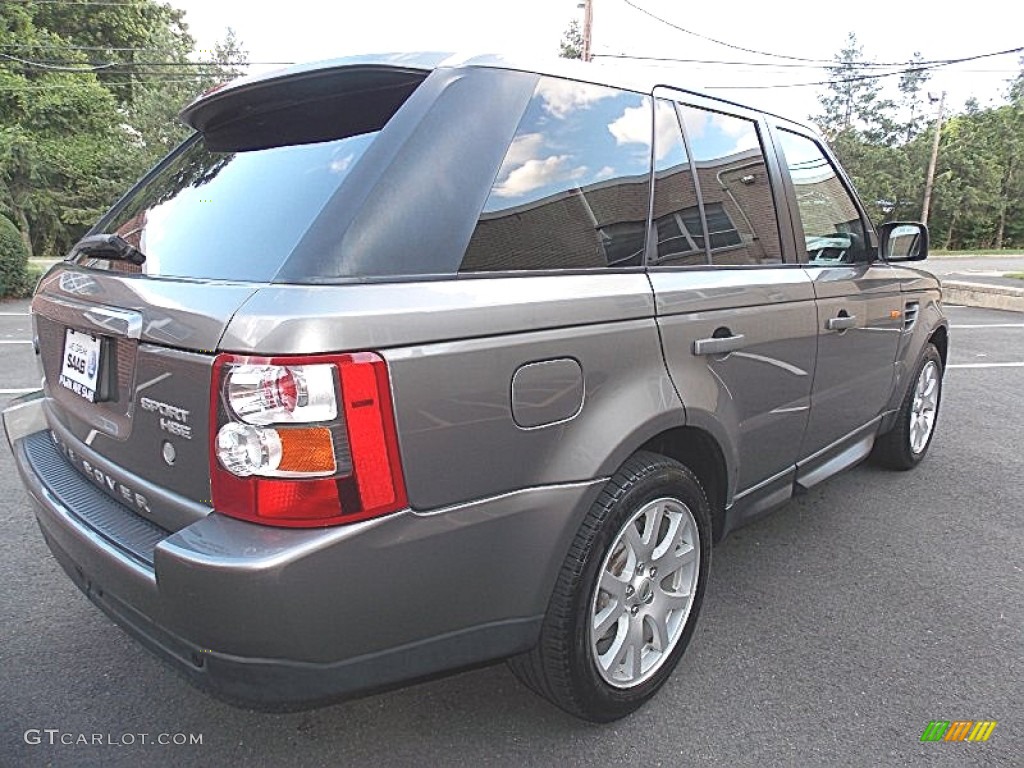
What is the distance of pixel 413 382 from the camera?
1.43 metres

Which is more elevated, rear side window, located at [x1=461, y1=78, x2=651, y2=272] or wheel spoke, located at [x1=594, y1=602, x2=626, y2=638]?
rear side window, located at [x1=461, y1=78, x2=651, y2=272]

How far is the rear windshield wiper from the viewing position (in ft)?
6.19

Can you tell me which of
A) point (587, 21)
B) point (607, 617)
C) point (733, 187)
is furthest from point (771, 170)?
point (587, 21)

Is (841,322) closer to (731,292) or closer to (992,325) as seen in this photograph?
(731,292)

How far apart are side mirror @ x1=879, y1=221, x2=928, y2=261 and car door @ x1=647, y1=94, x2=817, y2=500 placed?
1022 millimetres

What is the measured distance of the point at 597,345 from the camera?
1.78m

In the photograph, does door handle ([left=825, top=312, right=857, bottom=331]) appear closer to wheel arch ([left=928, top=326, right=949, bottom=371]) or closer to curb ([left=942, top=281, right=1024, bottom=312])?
wheel arch ([left=928, top=326, right=949, bottom=371])

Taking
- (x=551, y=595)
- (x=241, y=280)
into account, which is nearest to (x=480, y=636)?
(x=551, y=595)

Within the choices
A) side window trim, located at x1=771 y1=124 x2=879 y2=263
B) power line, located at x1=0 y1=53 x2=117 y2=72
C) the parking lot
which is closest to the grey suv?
the parking lot

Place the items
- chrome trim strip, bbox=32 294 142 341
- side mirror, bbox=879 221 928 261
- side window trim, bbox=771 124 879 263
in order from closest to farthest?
chrome trim strip, bbox=32 294 142 341, side window trim, bbox=771 124 879 263, side mirror, bbox=879 221 928 261

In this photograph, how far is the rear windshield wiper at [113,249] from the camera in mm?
1888

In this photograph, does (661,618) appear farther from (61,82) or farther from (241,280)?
(61,82)

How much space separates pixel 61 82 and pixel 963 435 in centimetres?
3442

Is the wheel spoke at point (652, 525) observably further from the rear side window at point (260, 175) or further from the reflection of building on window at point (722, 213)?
the rear side window at point (260, 175)
